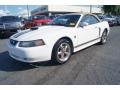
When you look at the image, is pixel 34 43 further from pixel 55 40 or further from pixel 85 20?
pixel 85 20

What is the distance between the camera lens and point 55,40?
4.58 m

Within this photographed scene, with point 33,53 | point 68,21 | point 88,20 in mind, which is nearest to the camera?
point 33,53

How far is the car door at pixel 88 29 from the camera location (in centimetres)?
543

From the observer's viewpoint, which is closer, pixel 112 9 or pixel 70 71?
pixel 70 71

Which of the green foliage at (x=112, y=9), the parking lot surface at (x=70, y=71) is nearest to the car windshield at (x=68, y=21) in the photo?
the parking lot surface at (x=70, y=71)

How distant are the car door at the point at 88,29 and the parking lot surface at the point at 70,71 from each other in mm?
561

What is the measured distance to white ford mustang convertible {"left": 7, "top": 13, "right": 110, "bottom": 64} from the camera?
4.36 metres

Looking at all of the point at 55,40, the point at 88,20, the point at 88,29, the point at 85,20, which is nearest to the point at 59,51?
the point at 55,40

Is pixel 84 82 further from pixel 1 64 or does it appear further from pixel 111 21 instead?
pixel 111 21

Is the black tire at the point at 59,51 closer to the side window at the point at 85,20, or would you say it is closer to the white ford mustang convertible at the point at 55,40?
the white ford mustang convertible at the point at 55,40

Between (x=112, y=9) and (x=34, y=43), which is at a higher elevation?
(x=112, y=9)

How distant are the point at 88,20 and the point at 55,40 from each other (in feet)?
6.52

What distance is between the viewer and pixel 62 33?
4.79m

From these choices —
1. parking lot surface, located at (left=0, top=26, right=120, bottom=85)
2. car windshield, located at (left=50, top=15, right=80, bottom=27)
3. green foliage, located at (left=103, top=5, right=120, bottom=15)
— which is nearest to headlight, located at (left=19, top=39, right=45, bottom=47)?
parking lot surface, located at (left=0, top=26, right=120, bottom=85)
